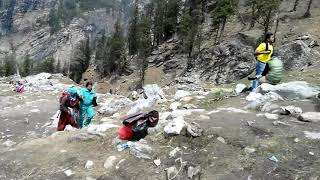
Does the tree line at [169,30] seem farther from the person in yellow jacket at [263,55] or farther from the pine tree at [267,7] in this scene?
the person in yellow jacket at [263,55]

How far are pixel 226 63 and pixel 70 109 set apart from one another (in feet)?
119

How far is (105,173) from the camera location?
8.34 meters

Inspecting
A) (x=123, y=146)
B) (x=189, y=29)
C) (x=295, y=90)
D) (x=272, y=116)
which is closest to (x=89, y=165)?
(x=123, y=146)

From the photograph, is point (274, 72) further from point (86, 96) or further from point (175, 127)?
point (86, 96)

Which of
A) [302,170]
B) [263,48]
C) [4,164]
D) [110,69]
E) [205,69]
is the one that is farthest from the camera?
[110,69]

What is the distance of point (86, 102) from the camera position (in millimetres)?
13406

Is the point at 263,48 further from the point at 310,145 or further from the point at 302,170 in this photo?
the point at 302,170

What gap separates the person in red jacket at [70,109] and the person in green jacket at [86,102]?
0.15 meters

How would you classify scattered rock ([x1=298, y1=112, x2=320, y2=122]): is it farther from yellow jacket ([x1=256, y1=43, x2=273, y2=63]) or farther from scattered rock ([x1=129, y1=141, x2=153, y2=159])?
yellow jacket ([x1=256, y1=43, x2=273, y2=63])

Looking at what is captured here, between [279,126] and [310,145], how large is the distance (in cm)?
120

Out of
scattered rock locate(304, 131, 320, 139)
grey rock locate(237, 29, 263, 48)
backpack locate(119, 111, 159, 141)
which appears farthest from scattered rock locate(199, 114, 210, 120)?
grey rock locate(237, 29, 263, 48)

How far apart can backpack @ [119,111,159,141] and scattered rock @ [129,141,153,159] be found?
66 centimetres

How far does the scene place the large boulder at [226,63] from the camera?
4344 cm

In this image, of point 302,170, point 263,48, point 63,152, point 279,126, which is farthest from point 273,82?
point 63,152
